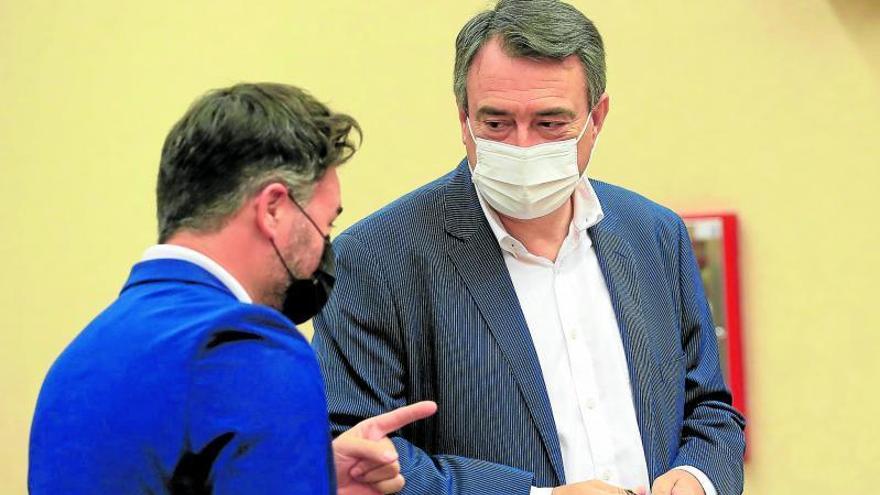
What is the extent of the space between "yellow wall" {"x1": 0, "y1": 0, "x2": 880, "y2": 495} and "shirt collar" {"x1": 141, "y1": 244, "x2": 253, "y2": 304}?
179 centimetres

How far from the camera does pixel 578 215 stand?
2.09m

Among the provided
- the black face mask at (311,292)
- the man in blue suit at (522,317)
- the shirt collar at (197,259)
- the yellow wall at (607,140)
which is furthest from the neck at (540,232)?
the yellow wall at (607,140)

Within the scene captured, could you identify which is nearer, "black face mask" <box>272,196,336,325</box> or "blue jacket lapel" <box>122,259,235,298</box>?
"blue jacket lapel" <box>122,259,235,298</box>

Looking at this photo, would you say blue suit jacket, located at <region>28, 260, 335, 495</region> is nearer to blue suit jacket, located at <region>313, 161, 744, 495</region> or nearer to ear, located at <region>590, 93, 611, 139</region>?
blue suit jacket, located at <region>313, 161, 744, 495</region>

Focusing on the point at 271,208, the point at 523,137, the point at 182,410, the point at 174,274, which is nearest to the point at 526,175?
the point at 523,137

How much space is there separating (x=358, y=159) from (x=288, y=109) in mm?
1802

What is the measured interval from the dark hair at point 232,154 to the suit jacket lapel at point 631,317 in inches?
29.8

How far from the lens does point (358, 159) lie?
10.5ft

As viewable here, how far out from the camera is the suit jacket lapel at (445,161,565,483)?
6.31 ft

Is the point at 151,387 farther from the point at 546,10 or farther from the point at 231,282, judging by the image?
the point at 546,10

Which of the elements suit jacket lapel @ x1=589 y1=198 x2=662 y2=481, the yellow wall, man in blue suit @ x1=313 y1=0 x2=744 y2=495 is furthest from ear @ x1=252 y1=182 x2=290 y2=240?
the yellow wall

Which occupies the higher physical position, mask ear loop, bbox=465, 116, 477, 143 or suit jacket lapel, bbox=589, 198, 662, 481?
mask ear loop, bbox=465, 116, 477, 143

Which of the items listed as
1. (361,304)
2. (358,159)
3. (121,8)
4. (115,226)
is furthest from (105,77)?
(361,304)

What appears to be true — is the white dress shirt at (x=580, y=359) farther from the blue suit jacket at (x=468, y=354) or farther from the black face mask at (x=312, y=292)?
the black face mask at (x=312, y=292)
